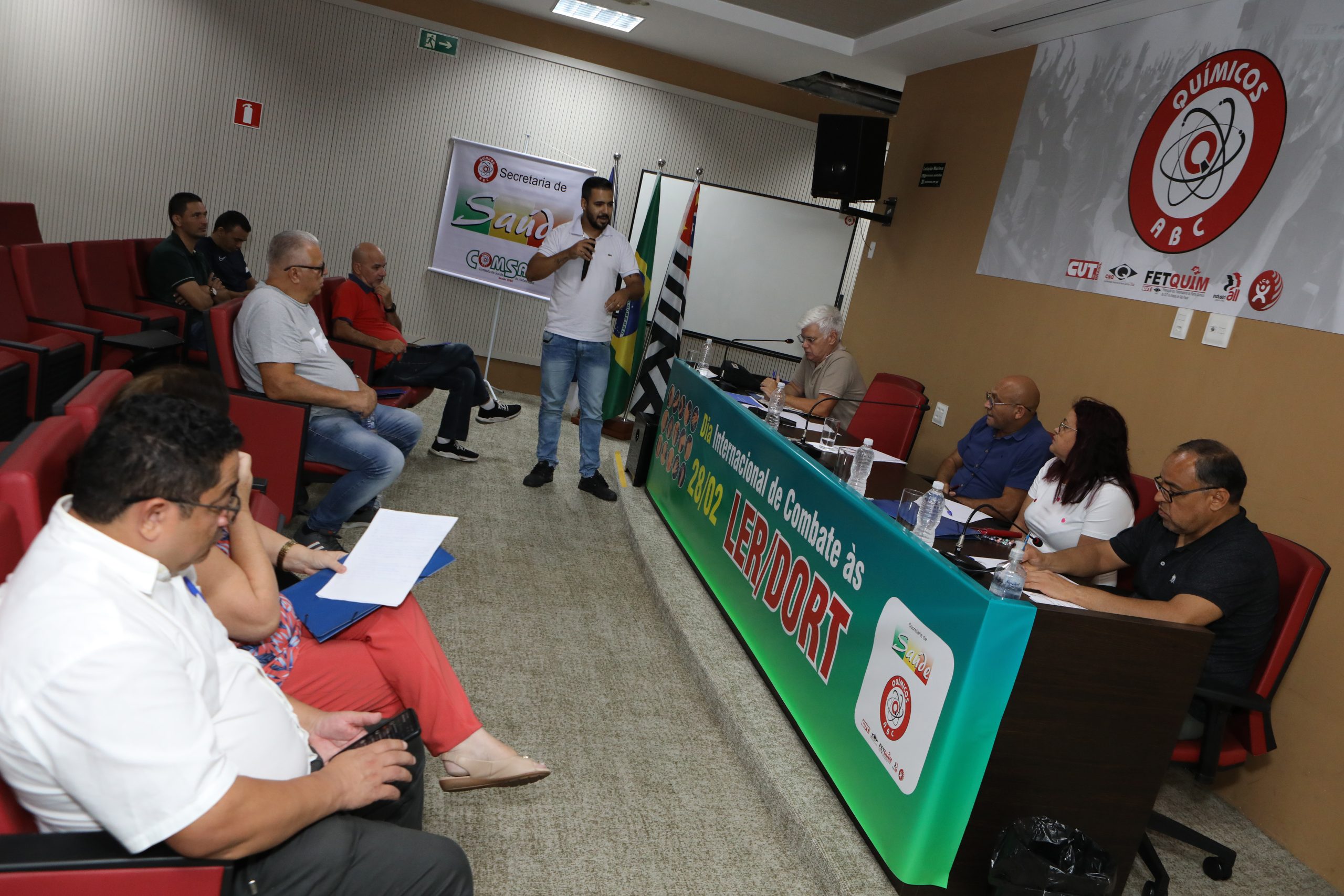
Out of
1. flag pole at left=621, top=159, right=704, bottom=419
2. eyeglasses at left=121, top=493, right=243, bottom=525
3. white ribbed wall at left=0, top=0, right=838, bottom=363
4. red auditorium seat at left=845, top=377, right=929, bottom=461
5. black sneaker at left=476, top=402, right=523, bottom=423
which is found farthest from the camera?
white ribbed wall at left=0, top=0, right=838, bottom=363

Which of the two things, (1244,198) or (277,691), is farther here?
(1244,198)

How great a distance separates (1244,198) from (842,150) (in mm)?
2747

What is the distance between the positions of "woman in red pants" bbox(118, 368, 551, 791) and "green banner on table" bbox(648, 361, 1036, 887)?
2.81ft

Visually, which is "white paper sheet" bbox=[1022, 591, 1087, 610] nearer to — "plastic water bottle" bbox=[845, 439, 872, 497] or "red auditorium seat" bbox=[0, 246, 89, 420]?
"plastic water bottle" bbox=[845, 439, 872, 497]

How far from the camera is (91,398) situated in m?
1.94

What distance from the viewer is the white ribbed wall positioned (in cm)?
641

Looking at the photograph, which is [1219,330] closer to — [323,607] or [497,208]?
[323,607]

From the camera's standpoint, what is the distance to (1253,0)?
3.44 m

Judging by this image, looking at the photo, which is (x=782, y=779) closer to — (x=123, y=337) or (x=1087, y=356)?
(x=1087, y=356)

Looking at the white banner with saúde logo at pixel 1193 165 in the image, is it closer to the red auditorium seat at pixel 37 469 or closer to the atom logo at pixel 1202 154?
the atom logo at pixel 1202 154

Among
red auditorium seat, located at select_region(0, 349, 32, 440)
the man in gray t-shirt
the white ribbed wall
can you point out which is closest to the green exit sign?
the white ribbed wall

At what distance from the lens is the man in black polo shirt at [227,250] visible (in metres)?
5.60

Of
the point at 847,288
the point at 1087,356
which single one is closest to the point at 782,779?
the point at 1087,356

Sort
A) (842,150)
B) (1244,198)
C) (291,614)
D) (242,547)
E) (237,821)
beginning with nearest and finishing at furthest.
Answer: (237,821) → (242,547) → (291,614) → (1244,198) → (842,150)
